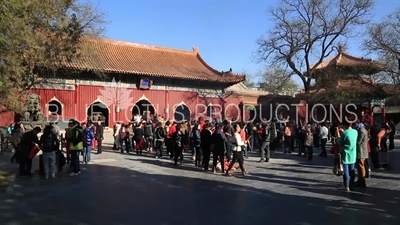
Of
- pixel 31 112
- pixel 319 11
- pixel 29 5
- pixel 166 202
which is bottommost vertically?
pixel 166 202

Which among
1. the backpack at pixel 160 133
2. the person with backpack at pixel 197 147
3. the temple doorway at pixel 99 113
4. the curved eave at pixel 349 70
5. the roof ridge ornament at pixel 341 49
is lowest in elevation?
the person with backpack at pixel 197 147

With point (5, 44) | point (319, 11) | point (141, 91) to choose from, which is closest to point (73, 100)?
point (141, 91)

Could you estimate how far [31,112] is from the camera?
859 inches

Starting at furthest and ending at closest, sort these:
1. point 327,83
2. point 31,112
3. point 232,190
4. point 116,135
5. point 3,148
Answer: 1. point 327,83
2. point 31,112
3. point 116,135
4. point 3,148
5. point 232,190

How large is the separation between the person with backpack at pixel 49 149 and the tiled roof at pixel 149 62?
41.2ft

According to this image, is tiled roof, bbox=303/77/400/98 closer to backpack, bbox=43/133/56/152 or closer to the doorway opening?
the doorway opening

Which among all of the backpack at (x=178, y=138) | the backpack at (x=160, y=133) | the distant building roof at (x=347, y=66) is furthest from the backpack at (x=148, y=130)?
the distant building roof at (x=347, y=66)

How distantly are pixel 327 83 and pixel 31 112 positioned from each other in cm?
2084

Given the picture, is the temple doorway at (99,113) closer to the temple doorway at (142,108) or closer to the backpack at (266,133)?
the temple doorway at (142,108)

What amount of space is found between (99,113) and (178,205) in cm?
2006

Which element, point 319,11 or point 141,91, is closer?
point 141,91

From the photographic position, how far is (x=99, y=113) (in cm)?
2609

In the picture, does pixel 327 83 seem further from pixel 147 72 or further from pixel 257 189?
pixel 257 189

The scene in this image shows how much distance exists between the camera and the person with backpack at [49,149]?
10321 mm
